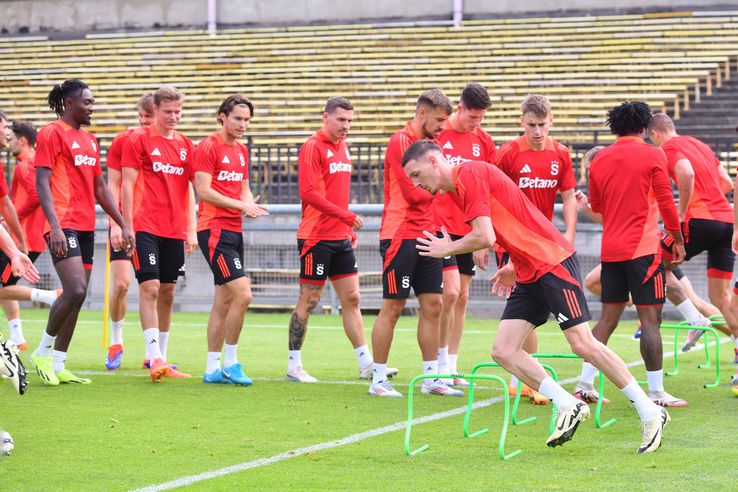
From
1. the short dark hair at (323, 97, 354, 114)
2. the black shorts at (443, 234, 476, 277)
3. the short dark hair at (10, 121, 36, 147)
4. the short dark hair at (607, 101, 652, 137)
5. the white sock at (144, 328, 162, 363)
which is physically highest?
the short dark hair at (323, 97, 354, 114)

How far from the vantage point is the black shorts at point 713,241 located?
35.2ft

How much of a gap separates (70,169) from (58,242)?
33.9 inches

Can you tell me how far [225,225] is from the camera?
9.74 m

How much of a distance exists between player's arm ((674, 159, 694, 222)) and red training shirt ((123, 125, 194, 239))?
166 inches

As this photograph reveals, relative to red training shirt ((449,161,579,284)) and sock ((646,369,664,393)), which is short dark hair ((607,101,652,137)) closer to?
sock ((646,369,664,393))

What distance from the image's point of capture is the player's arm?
978 centimetres

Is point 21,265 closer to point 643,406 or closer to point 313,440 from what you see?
point 313,440

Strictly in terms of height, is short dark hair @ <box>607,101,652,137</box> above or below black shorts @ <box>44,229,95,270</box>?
above

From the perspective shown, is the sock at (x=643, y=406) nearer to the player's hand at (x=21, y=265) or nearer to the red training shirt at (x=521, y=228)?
the red training shirt at (x=521, y=228)

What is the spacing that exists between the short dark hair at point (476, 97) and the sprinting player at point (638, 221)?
1045mm

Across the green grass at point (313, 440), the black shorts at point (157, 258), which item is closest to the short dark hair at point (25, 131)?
the black shorts at point (157, 258)

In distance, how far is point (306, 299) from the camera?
1005 centimetres

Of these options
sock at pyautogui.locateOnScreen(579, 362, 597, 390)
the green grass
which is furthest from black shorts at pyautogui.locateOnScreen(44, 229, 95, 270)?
sock at pyautogui.locateOnScreen(579, 362, 597, 390)

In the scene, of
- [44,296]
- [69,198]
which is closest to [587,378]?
[69,198]
